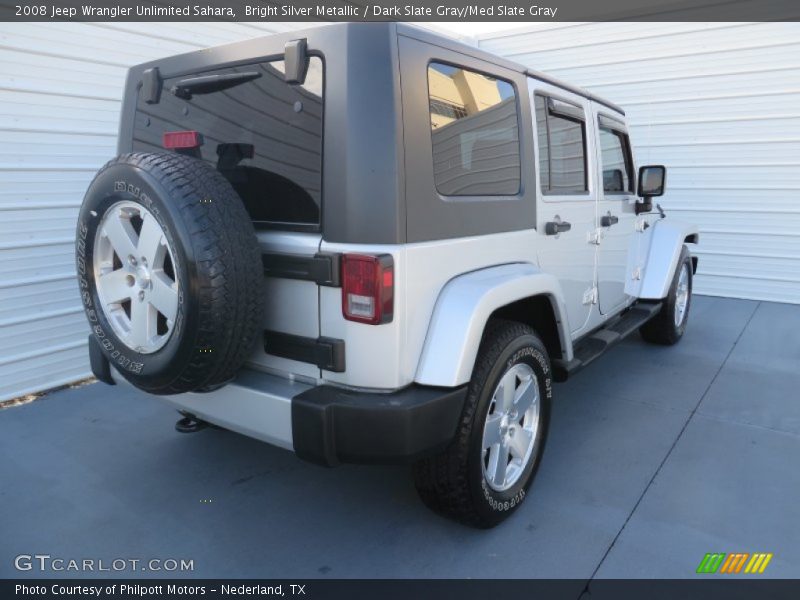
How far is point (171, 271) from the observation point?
2.21m

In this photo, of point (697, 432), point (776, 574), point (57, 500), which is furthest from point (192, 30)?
point (776, 574)

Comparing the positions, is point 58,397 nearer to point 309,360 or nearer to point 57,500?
point 57,500

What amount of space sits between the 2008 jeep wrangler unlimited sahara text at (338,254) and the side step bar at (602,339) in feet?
1.08

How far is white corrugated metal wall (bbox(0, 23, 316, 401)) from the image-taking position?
3963mm

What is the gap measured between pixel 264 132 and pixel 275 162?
124mm

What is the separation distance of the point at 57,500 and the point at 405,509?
1670 mm

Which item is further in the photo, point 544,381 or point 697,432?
point 697,432

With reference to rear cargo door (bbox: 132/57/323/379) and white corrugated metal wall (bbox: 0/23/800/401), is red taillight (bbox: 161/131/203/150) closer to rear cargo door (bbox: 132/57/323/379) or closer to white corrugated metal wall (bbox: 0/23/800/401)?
rear cargo door (bbox: 132/57/323/379)

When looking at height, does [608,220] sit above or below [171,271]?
above

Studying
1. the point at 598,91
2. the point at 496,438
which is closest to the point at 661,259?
the point at 496,438

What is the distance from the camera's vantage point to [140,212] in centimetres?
212

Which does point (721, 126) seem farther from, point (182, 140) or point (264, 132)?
point (182, 140)

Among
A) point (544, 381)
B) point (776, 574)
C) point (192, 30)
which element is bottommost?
point (776, 574)

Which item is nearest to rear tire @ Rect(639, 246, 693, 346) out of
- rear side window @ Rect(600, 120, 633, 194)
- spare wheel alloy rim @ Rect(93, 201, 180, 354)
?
rear side window @ Rect(600, 120, 633, 194)
